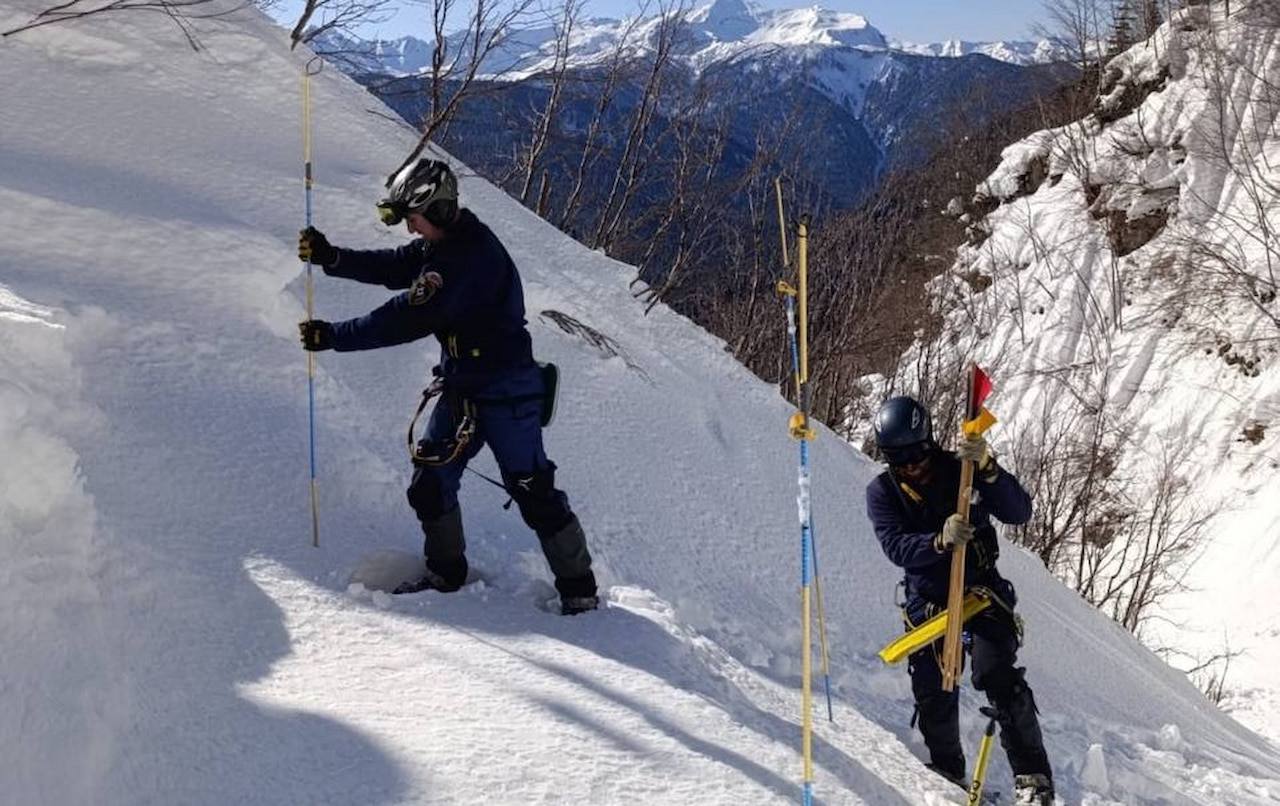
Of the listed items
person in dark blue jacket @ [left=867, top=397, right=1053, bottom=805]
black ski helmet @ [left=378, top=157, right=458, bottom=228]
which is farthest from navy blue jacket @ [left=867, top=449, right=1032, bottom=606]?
black ski helmet @ [left=378, top=157, right=458, bottom=228]

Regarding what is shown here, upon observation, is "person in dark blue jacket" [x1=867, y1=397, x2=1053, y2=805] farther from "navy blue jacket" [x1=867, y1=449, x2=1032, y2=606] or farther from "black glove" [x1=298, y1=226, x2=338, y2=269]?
"black glove" [x1=298, y1=226, x2=338, y2=269]

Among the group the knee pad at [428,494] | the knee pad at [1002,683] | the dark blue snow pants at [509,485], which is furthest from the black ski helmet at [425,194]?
the knee pad at [1002,683]

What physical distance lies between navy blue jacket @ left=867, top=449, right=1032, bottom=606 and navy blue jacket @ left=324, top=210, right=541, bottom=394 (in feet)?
5.23

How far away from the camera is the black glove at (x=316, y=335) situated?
3.85m

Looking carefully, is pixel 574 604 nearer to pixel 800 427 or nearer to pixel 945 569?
pixel 800 427

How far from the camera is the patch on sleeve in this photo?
3.80 metres

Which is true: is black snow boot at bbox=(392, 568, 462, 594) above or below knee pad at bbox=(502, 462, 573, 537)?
below

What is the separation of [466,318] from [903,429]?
184cm

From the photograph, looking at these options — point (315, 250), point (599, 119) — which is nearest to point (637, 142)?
point (599, 119)

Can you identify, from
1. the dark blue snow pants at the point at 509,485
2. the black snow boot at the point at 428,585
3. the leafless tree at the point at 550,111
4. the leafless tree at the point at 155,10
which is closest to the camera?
the dark blue snow pants at the point at 509,485

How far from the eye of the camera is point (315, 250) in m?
4.10

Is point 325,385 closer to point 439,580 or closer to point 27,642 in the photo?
point 439,580

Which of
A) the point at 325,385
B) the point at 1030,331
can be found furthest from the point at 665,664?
the point at 1030,331

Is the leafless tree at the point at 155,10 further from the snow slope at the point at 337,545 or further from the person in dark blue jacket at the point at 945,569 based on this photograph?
the person in dark blue jacket at the point at 945,569
